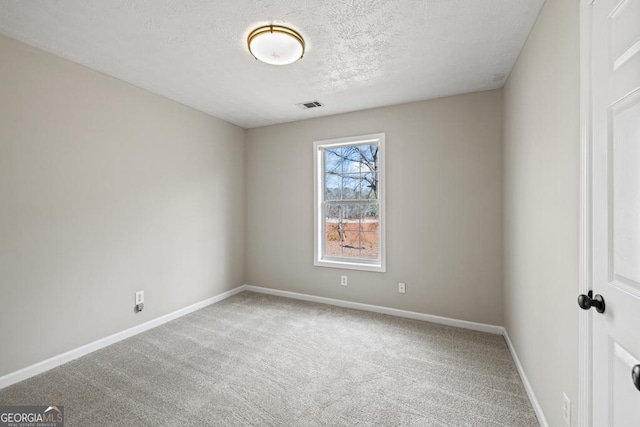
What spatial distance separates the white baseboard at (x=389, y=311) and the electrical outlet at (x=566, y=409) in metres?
1.70

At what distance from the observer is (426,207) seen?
128 inches

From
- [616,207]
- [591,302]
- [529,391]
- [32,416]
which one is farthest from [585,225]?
[32,416]

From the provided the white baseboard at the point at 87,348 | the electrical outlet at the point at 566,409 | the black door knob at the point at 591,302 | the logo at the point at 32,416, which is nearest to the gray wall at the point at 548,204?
the electrical outlet at the point at 566,409

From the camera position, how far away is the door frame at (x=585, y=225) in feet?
3.76

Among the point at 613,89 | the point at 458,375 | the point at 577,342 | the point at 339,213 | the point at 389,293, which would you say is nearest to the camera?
the point at 613,89

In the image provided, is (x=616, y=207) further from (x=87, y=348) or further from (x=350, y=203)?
(x=87, y=348)

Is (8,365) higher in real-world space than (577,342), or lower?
lower

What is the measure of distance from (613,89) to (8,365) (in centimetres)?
387

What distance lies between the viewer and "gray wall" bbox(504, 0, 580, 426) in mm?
1314

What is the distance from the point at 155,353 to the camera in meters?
2.56

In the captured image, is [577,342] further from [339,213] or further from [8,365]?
[8,365]

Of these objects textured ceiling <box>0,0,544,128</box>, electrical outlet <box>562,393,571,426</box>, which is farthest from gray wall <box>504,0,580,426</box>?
textured ceiling <box>0,0,544,128</box>

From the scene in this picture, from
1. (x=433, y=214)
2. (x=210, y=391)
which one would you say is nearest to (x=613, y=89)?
(x=433, y=214)

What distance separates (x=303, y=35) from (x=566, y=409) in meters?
2.69
